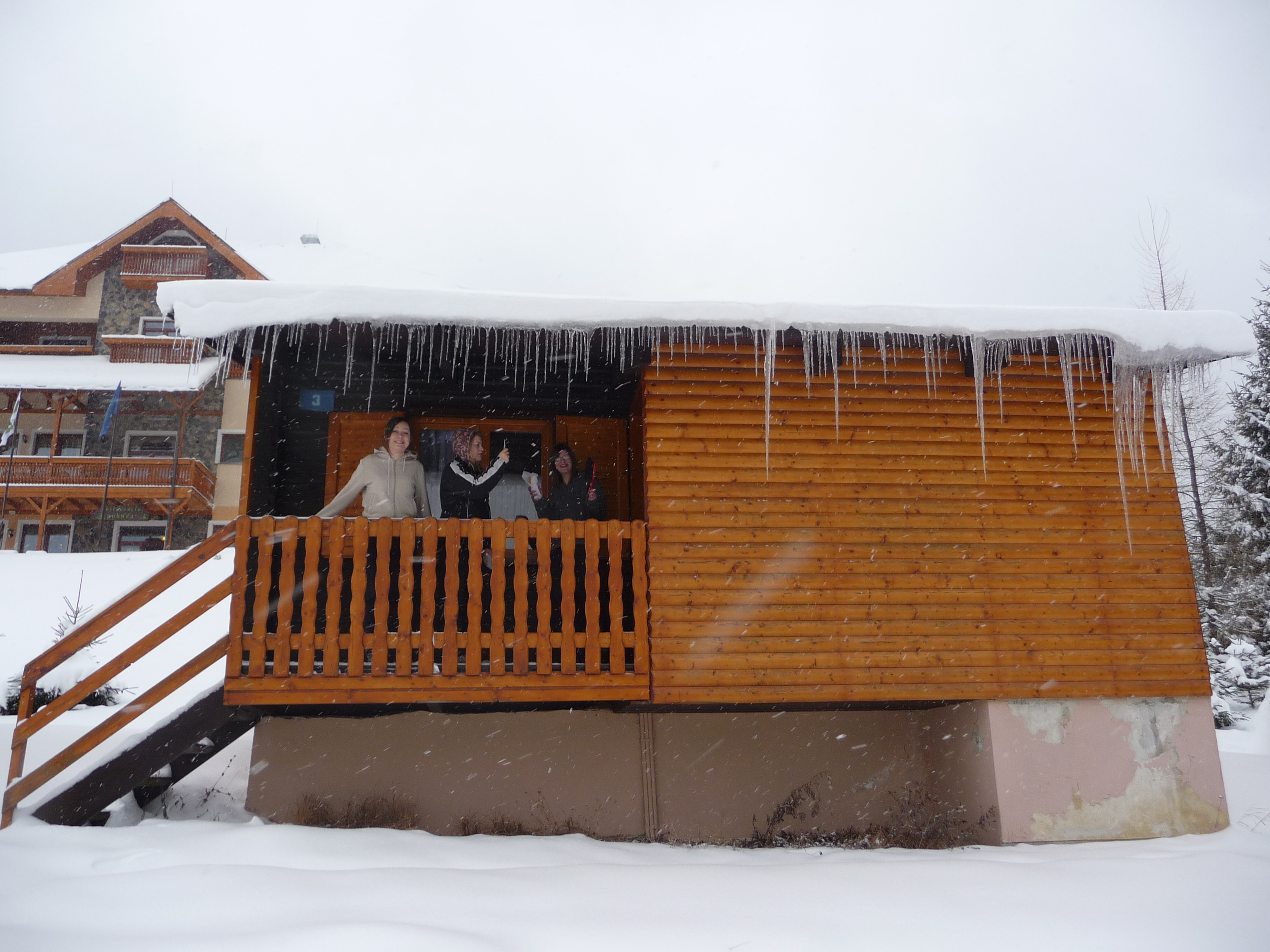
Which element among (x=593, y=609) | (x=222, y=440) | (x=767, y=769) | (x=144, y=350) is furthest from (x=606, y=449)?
(x=144, y=350)

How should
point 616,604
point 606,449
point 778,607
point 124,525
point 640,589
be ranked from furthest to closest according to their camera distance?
point 124,525
point 606,449
point 778,607
point 640,589
point 616,604

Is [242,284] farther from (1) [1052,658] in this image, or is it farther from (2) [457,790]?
(1) [1052,658]

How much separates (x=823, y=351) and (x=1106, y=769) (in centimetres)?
365

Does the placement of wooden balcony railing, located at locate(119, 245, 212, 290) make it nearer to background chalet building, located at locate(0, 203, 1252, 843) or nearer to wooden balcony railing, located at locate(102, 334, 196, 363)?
wooden balcony railing, located at locate(102, 334, 196, 363)

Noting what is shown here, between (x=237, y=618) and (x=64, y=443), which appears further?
(x=64, y=443)

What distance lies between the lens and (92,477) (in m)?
20.1

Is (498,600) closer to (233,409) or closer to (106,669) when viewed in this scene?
(106,669)

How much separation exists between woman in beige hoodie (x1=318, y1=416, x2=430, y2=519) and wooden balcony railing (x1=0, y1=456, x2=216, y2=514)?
53.8 feet

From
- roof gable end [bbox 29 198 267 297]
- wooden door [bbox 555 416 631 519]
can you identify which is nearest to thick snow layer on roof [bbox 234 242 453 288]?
roof gable end [bbox 29 198 267 297]

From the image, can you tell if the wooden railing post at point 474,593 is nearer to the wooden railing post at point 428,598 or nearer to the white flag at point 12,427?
the wooden railing post at point 428,598

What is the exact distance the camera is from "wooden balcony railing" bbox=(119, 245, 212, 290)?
2233 cm

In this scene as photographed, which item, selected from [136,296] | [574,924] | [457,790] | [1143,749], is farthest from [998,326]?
[136,296]

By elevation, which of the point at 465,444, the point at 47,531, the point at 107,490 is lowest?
the point at 465,444

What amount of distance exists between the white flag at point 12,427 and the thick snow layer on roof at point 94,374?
471mm
